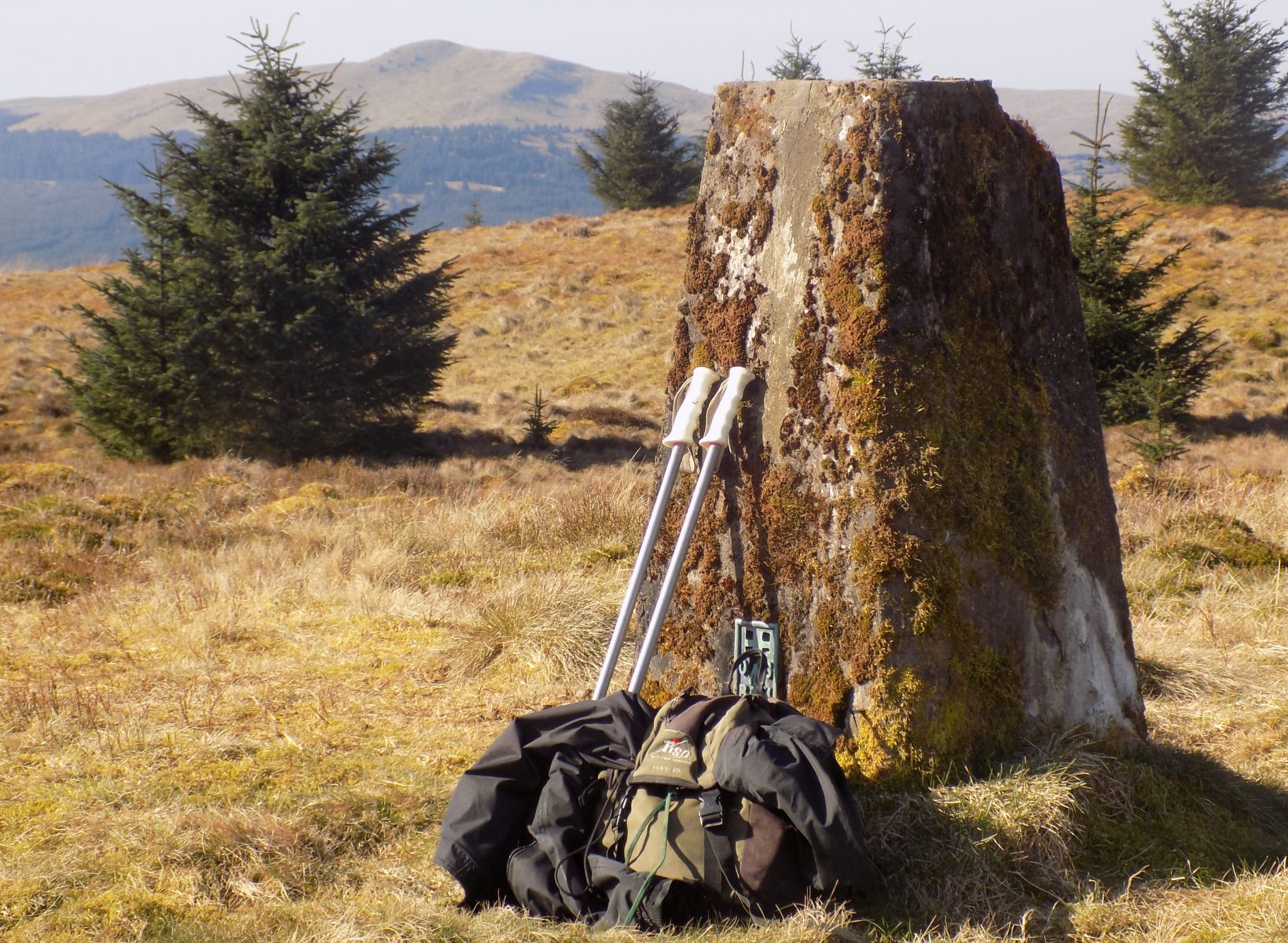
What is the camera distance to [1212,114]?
27719 millimetres

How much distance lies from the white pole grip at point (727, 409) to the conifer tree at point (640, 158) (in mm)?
32046

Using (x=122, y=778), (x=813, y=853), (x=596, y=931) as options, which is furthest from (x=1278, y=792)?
(x=122, y=778)

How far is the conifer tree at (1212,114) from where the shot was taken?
2733 cm

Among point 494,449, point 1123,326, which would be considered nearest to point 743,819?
point 494,449

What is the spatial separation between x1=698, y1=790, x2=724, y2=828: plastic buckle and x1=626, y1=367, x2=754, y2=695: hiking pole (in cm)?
69

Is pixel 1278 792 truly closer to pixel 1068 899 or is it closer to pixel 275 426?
pixel 1068 899

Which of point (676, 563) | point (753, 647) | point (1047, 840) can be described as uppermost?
point (676, 563)

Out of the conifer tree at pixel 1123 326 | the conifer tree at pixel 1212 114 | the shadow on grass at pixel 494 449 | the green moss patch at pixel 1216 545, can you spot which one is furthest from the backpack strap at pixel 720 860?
the conifer tree at pixel 1212 114

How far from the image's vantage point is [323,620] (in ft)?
17.4

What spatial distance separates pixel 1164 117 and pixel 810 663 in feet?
102

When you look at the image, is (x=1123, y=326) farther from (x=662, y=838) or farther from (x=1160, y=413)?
(x=662, y=838)

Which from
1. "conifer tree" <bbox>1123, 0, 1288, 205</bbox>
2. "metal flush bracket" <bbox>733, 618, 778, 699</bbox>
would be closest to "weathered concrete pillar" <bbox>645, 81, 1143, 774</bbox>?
"metal flush bracket" <bbox>733, 618, 778, 699</bbox>

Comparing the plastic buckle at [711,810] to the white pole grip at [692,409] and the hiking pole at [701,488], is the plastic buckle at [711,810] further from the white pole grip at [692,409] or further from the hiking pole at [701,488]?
the white pole grip at [692,409]

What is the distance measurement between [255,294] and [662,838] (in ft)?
39.6
